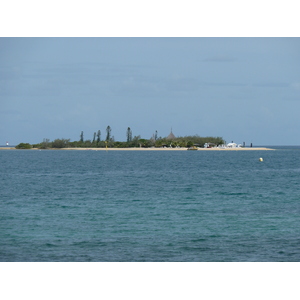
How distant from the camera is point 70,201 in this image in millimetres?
37719

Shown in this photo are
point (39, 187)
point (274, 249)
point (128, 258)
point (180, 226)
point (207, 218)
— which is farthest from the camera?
point (39, 187)

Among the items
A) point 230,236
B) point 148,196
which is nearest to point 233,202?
point 148,196

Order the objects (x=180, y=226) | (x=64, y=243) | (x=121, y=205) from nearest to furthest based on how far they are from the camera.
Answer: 1. (x=64, y=243)
2. (x=180, y=226)
3. (x=121, y=205)

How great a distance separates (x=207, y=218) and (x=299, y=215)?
5.57 metres

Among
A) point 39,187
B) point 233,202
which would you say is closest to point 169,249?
point 233,202

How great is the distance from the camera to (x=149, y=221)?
27.8 meters

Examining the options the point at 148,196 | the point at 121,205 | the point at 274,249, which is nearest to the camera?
the point at 274,249

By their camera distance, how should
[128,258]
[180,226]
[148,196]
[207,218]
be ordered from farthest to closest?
[148,196] → [207,218] → [180,226] → [128,258]

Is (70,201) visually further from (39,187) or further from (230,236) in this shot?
(230,236)

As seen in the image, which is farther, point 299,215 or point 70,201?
point 70,201

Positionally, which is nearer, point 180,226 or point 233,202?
point 180,226

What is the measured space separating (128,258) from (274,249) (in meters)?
6.00

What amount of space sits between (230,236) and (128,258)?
258 inches

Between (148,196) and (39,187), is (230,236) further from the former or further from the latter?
(39,187)
